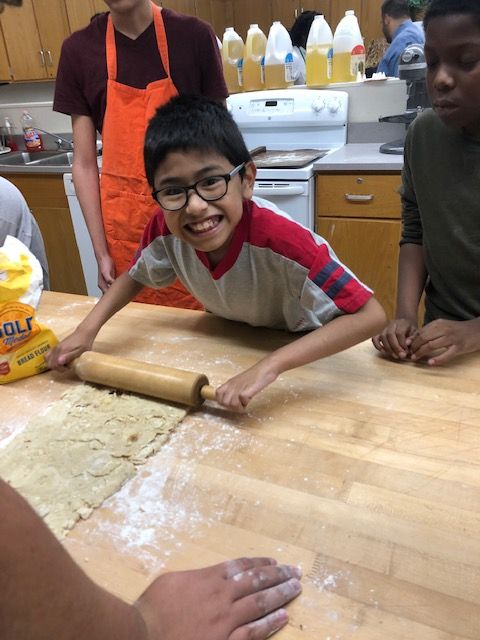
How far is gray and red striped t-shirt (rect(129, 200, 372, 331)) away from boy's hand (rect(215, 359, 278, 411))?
0.54 ft

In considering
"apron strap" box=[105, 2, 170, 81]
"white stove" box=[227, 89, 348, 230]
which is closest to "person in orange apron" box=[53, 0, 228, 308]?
"apron strap" box=[105, 2, 170, 81]

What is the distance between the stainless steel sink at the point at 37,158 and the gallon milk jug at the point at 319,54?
143cm

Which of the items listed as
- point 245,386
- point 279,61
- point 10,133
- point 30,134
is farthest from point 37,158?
point 245,386

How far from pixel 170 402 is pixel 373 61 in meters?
4.43

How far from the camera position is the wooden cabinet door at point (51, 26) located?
3096 millimetres

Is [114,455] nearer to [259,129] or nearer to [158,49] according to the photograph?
[158,49]

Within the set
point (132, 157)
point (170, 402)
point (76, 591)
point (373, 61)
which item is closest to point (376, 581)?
point (76, 591)

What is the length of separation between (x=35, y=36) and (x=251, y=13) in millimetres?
2282

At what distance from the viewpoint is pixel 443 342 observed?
34.7 inches

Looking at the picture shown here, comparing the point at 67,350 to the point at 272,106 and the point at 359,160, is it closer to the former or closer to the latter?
the point at 359,160

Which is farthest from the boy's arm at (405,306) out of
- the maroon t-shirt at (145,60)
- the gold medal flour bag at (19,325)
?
the maroon t-shirt at (145,60)

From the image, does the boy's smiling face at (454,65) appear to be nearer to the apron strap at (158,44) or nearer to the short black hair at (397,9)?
the apron strap at (158,44)

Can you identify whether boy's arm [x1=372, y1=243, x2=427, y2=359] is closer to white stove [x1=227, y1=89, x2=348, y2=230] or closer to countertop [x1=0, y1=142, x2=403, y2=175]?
countertop [x1=0, y1=142, x2=403, y2=175]

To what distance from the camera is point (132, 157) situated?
158 cm
